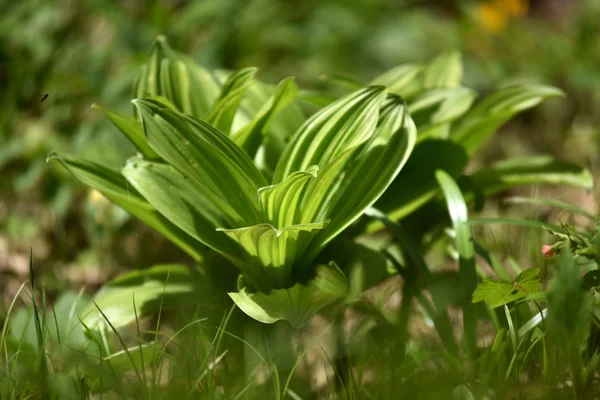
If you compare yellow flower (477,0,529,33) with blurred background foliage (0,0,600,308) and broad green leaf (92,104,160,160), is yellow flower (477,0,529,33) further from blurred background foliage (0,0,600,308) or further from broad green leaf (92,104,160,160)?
broad green leaf (92,104,160,160)

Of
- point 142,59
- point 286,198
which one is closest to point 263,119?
point 286,198

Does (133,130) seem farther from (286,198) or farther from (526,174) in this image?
(526,174)

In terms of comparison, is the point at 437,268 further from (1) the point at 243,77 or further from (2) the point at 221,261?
(1) the point at 243,77

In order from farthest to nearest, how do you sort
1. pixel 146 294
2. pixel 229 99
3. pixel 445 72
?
pixel 445 72 → pixel 146 294 → pixel 229 99

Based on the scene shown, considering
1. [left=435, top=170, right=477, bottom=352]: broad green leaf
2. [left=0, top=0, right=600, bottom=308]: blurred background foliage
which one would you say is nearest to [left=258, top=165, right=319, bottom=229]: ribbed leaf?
[left=435, top=170, right=477, bottom=352]: broad green leaf

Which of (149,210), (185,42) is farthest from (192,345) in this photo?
(185,42)
